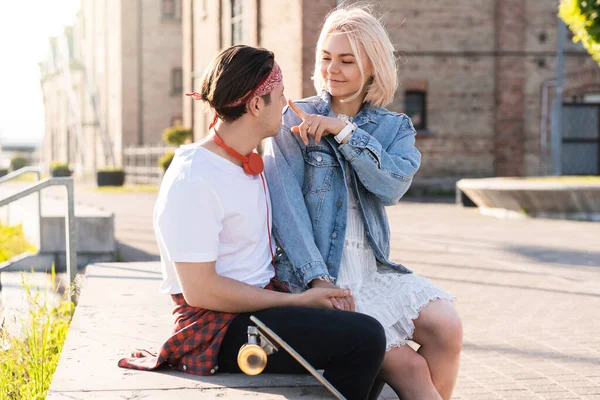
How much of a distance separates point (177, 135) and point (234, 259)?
1120 inches

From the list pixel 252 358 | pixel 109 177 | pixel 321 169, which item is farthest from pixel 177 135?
pixel 252 358

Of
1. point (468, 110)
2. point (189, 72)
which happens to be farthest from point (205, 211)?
point (189, 72)

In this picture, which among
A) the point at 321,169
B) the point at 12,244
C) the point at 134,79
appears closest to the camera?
the point at 321,169

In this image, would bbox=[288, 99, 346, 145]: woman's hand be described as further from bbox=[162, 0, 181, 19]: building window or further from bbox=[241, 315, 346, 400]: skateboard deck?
bbox=[162, 0, 181, 19]: building window

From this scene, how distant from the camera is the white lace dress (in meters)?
3.37

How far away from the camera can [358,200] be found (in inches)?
142

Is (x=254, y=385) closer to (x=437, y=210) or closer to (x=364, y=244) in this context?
(x=364, y=244)

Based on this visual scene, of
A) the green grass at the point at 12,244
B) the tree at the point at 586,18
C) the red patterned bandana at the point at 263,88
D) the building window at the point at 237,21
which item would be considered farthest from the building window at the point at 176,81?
the red patterned bandana at the point at 263,88

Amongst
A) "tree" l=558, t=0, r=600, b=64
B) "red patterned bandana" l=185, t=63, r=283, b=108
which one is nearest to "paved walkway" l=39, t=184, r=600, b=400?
"red patterned bandana" l=185, t=63, r=283, b=108

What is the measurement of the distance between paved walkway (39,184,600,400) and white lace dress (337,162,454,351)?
1.39 feet

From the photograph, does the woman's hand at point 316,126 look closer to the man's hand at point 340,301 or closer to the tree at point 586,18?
the man's hand at point 340,301

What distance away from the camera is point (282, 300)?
3.12 m

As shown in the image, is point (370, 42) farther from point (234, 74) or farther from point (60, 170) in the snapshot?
point (60, 170)

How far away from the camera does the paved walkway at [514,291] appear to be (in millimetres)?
4797
